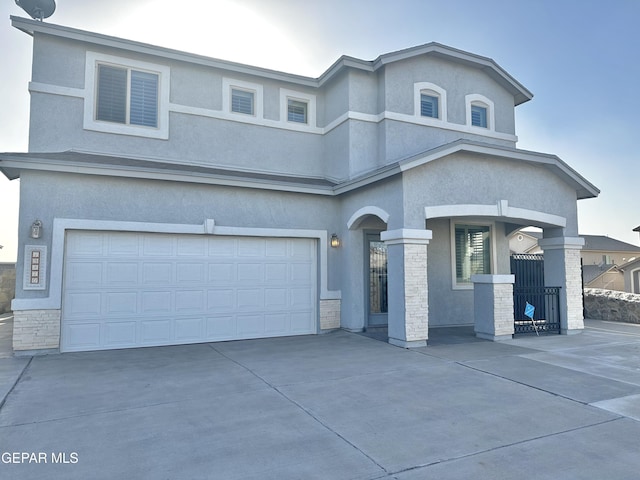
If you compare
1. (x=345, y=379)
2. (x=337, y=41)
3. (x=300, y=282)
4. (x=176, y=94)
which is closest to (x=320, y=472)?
(x=345, y=379)

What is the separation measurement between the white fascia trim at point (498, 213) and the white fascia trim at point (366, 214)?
93 centimetres

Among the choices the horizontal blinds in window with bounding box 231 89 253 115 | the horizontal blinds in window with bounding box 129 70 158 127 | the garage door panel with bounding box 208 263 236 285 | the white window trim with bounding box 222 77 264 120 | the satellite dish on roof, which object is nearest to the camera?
the garage door panel with bounding box 208 263 236 285

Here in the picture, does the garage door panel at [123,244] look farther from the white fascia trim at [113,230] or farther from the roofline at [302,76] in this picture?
the roofline at [302,76]

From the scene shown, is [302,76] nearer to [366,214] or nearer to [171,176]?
[366,214]

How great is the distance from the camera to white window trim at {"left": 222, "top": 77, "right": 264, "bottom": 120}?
11258mm

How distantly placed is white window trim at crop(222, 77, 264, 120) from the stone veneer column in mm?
7244

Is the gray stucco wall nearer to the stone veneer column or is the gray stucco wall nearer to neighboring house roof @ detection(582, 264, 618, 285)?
the stone veneer column

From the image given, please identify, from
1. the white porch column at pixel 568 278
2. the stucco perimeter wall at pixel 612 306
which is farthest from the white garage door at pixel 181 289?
the stucco perimeter wall at pixel 612 306

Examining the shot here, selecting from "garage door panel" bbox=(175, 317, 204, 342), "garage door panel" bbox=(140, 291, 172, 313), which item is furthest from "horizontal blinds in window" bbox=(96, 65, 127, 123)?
"garage door panel" bbox=(175, 317, 204, 342)

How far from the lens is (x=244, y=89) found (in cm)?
1159

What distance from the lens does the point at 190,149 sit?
424 inches

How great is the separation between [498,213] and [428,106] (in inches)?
170

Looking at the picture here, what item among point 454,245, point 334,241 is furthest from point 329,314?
point 454,245

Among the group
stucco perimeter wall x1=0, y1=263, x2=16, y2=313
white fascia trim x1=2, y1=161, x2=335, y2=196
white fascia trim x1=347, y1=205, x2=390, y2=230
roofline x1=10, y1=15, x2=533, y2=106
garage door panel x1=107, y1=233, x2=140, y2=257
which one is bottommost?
stucco perimeter wall x1=0, y1=263, x2=16, y2=313
